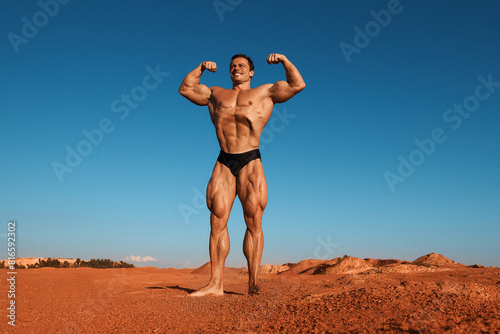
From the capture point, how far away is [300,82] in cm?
533

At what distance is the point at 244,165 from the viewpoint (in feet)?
17.6

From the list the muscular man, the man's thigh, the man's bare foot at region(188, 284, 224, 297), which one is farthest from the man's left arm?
the man's bare foot at region(188, 284, 224, 297)

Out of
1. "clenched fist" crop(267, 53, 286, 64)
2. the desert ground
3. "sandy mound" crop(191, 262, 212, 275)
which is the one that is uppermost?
"clenched fist" crop(267, 53, 286, 64)

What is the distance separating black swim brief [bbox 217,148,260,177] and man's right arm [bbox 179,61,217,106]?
97cm

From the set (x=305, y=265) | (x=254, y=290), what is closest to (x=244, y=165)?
(x=254, y=290)

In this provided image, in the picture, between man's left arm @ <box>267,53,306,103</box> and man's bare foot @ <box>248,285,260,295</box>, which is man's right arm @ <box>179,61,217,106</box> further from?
man's bare foot @ <box>248,285,260,295</box>

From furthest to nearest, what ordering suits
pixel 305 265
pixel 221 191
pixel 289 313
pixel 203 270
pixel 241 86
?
pixel 305 265 < pixel 203 270 < pixel 241 86 < pixel 221 191 < pixel 289 313

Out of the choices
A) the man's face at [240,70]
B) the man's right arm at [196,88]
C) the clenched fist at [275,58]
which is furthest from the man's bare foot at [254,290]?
the clenched fist at [275,58]

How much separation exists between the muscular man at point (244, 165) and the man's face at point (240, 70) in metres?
0.31

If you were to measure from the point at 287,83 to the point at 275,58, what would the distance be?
39cm

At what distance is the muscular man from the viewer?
17.4 ft

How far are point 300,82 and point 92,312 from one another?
3805 mm

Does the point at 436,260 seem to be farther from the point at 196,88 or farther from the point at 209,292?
the point at 196,88

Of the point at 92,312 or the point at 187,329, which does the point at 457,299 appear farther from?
the point at 92,312
